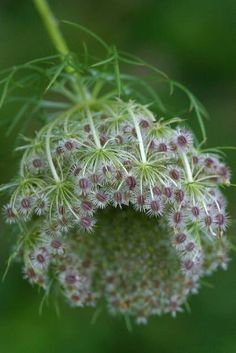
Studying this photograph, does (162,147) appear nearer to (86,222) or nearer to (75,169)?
(75,169)

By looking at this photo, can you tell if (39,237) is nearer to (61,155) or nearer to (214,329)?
(61,155)

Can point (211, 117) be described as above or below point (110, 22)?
below

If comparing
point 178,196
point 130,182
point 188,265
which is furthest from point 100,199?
point 188,265

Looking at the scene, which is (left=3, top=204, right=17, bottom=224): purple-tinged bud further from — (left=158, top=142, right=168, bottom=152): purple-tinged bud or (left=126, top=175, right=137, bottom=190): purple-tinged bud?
(left=158, top=142, right=168, bottom=152): purple-tinged bud

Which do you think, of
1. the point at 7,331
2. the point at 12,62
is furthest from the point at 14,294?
the point at 12,62

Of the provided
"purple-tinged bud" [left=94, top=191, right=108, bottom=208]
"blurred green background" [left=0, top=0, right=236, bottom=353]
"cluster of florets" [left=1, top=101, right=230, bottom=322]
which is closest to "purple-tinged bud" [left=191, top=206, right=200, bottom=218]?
"cluster of florets" [left=1, top=101, right=230, bottom=322]
